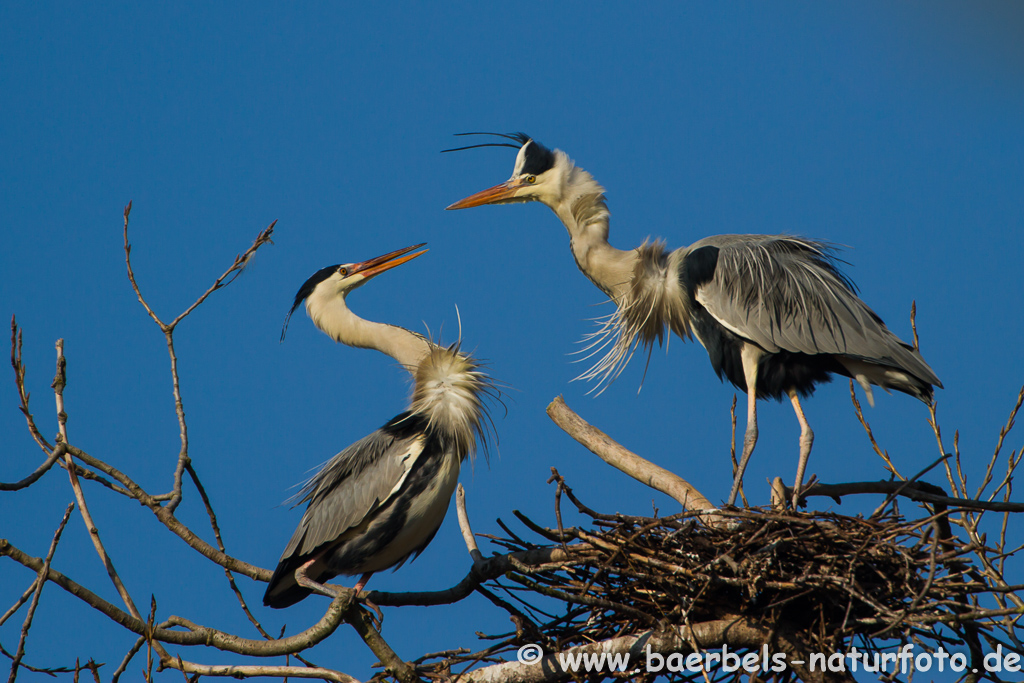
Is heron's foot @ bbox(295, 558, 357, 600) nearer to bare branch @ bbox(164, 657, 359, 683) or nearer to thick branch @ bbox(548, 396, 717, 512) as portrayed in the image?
bare branch @ bbox(164, 657, 359, 683)

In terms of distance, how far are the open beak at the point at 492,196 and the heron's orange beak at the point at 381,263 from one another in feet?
1.41

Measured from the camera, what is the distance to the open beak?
6.74 meters

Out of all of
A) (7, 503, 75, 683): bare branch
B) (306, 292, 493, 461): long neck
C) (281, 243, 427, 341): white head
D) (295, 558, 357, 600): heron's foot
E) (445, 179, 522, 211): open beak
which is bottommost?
(7, 503, 75, 683): bare branch

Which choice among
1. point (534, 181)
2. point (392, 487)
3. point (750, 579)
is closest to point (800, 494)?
point (750, 579)

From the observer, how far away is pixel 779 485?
15.7 ft

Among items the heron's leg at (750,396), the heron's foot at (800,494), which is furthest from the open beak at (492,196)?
the heron's foot at (800,494)

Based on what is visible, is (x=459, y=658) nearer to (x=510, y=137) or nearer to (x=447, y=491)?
(x=447, y=491)

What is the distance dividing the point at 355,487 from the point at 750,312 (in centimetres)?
253

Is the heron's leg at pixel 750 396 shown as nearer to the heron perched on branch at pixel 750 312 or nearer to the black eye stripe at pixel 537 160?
the heron perched on branch at pixel 750 312

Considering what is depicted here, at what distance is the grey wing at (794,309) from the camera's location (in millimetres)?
5367

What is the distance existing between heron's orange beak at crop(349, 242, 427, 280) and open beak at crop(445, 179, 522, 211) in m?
0.43

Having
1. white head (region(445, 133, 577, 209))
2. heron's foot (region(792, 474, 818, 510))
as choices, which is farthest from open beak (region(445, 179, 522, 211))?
heron's foot (region(792, 474, 818, 510))

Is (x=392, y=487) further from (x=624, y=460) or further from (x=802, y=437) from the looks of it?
(x=802, y=437)

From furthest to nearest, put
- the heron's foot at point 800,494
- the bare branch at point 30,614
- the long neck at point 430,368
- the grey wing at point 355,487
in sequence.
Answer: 1. the long neck at point 430,368
2. the grey wing at point 355,487
3. the heron's foot at point 800,494
4. the bare branch at point 30,614
